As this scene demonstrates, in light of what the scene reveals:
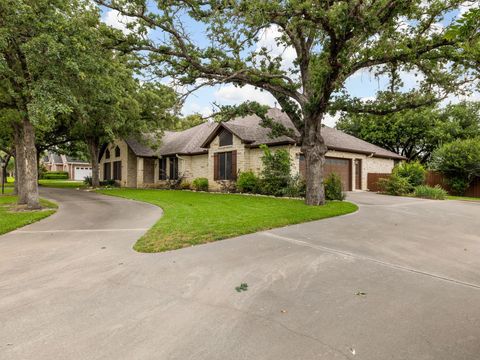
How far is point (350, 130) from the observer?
35188mm

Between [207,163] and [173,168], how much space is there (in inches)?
175

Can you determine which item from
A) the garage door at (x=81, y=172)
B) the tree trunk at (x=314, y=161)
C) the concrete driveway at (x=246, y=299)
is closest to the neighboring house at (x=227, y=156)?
the tree trunk at (x=314, y=161)

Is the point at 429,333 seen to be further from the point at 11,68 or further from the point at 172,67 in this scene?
the point at 11,68

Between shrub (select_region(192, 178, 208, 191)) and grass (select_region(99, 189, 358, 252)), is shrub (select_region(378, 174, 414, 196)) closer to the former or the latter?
grass (select_region(99, 189, 358, 252))

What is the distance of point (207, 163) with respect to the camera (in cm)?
2169

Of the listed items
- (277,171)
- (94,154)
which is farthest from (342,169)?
(94,154)

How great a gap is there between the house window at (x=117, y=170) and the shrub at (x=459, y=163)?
88.6ft

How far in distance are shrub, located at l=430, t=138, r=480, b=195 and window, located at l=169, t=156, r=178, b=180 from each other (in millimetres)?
19902

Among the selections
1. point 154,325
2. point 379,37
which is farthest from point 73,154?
point 154,325

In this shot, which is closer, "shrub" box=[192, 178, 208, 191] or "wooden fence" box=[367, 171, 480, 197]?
"wooden fence" box=[367, 171, 480, 197]

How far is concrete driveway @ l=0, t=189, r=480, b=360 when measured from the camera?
8.48 ft

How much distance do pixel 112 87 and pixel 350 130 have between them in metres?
30.6

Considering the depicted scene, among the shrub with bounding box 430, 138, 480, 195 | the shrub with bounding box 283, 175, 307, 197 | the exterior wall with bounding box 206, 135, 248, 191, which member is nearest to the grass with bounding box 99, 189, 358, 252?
the shrub with bounding box 283, 175, 307, 197

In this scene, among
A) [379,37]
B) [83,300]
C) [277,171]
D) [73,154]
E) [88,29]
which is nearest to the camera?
[83,300]
